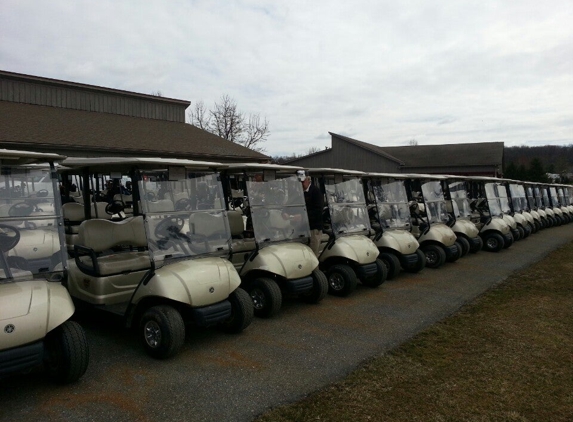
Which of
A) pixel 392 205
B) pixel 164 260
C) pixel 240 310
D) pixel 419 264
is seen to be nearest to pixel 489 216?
pixel 419 264

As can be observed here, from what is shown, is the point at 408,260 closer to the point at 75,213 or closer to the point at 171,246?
the point at 171,246

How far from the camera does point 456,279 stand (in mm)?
7703

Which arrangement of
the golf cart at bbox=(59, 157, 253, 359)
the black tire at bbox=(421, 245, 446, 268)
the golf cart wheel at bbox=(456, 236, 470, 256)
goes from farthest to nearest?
the golf cart wheel at bbox=(456, 236, 470, 256)
the black tire at bbox=(421, 245, 446, 268)
the golf cart at bbox=(59, 157, 253, 359)

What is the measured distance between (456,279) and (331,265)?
262cm

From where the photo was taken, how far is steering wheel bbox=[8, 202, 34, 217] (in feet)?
11.5

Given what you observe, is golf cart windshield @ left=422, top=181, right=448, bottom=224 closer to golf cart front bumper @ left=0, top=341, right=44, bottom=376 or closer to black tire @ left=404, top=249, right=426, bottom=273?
black tire @ left=404, top=249, right=426, bottom=273


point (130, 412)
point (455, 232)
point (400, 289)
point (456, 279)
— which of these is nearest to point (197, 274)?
point (130, 412)

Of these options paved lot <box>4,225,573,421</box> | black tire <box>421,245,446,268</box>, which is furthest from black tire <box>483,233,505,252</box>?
paved lot <box>4,225,573,421</box>

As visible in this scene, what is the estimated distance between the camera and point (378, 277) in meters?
6.74

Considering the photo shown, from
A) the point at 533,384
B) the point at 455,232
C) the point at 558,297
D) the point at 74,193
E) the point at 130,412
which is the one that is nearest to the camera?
the point at 130,412

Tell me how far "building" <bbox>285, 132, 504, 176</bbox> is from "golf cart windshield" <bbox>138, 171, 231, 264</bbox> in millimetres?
24070

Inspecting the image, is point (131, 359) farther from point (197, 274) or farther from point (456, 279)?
point (456, 279)

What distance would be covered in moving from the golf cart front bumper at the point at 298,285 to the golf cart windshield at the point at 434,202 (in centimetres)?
420

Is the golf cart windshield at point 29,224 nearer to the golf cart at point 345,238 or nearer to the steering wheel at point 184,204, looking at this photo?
the steering wheel at point 184,204
